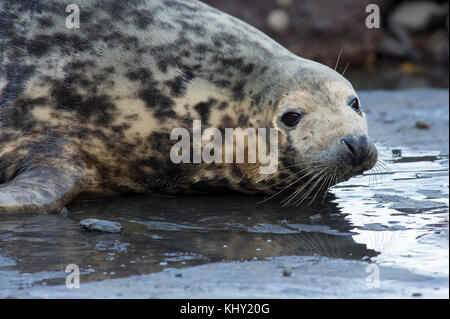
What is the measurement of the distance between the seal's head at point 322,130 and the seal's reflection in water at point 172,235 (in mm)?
251

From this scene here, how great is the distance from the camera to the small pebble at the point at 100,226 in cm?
409

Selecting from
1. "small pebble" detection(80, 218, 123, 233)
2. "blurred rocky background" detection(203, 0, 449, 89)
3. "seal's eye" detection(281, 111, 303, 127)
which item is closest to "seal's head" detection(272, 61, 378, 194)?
"seal's eye" detection(281, 111, 303, 127)

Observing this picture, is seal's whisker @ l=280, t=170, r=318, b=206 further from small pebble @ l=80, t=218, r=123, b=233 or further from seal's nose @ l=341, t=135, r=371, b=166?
small pebble @ l=80, t=218, r=123, b=233

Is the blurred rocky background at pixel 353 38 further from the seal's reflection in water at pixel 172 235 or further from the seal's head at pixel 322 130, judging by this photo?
the seal's reflection in water at pixel 172 235

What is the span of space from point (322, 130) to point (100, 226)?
4.74ft

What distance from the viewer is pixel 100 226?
4094 millimetres

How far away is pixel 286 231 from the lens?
4.22 m

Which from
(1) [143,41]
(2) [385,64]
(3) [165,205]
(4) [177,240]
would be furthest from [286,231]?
(2) [385,64]

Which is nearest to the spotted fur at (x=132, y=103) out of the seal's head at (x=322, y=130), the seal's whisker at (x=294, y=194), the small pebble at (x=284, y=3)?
the seal's head at (x=322, y=130)

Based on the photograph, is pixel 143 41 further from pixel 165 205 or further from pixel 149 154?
pixel 165 205

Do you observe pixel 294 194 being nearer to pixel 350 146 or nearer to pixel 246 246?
pixel 350 146

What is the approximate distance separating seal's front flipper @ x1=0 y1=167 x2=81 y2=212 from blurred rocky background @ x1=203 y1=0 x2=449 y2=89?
668cm

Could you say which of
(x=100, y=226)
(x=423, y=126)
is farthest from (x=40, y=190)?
(x=423, y=126)

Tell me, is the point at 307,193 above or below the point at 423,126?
below
